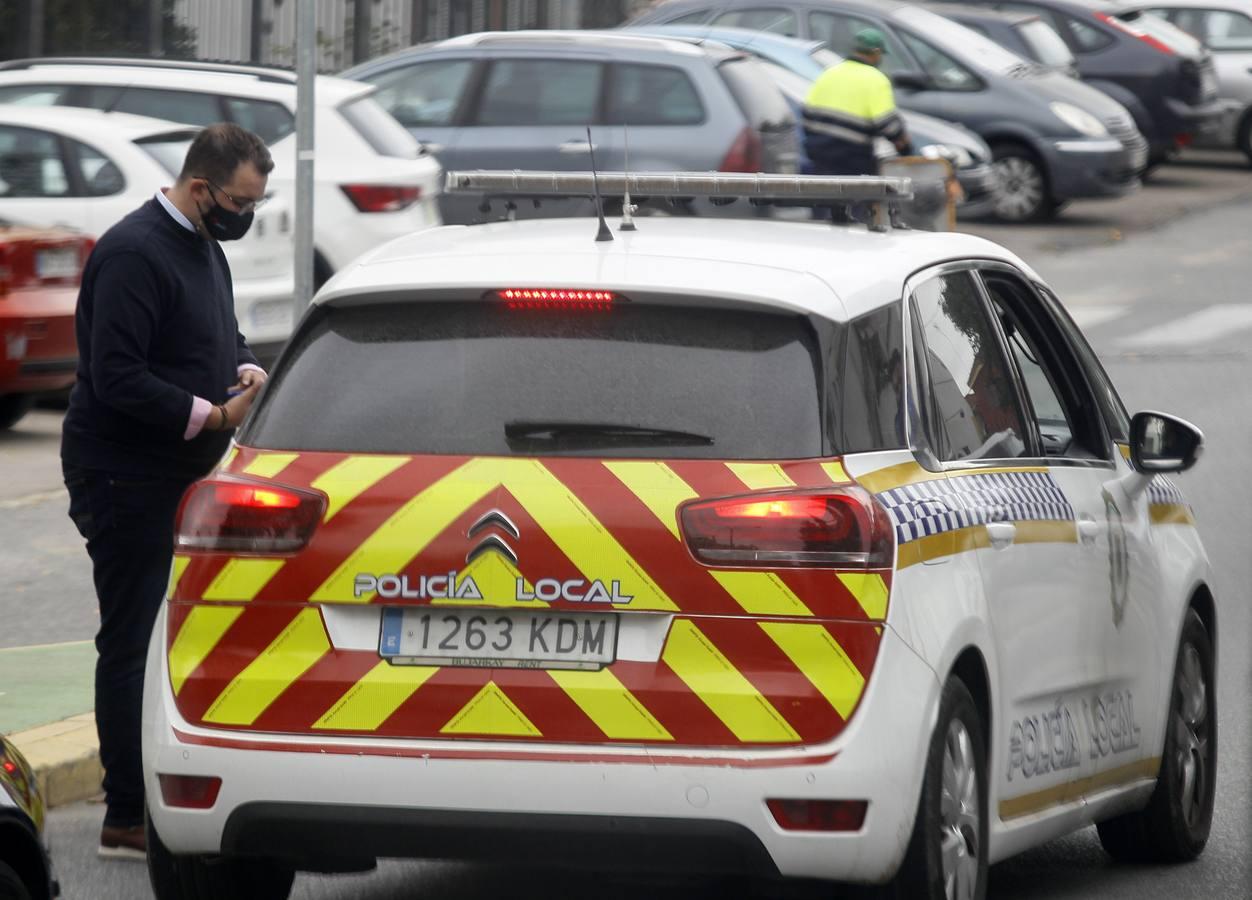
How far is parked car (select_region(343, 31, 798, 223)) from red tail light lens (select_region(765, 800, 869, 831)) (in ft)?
44.3

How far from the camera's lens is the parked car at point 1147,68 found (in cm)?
2783

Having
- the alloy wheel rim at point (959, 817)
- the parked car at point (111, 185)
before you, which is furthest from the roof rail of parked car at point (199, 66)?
the alloy wheel rim at point (959, 817)

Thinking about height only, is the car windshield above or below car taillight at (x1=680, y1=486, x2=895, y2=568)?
below

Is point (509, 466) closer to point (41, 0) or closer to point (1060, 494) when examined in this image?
point (1060, 494)

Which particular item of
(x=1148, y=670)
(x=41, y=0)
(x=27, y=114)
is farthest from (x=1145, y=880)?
(x=41, y=0)

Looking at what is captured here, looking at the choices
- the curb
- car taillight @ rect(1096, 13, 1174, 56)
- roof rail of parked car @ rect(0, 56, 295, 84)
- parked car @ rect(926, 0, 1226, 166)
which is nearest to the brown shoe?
the curb

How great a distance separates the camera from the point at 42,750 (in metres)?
7.28

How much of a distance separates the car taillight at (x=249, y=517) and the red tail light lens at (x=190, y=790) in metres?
0.45

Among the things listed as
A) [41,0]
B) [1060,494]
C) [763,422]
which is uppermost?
[763,422]

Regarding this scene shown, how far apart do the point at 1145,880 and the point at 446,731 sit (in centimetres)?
246

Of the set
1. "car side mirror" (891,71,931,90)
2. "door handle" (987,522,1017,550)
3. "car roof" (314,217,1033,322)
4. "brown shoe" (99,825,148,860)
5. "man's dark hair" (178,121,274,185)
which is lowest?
"car side mirror" (891,71,931,90)

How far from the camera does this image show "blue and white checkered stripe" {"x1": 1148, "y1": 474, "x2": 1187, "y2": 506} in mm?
6726

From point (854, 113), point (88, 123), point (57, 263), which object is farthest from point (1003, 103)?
point (57, 263)

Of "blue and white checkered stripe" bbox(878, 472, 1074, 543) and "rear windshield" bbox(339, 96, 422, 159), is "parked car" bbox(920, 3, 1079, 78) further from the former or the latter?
"blue and white checkered stripe" bbox(878, 472, 1074, 543)
